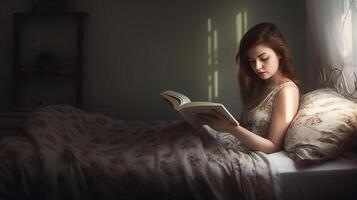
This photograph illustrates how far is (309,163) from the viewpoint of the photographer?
979 millimetres

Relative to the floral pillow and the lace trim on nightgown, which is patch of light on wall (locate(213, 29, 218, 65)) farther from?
the floral pillow

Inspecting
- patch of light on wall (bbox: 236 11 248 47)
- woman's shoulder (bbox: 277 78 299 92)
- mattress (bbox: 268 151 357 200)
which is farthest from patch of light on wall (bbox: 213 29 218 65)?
mattress (bbox: 268 151 357 200)

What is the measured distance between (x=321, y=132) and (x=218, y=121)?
0.94 ft

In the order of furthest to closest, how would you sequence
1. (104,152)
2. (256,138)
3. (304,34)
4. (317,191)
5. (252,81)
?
(304,34), (252,81), (104,152), (256,138), (317,191)

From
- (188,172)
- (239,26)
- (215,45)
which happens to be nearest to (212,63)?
(215,45)

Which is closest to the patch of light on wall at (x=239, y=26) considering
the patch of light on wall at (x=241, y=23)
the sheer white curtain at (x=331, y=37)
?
the patch of light on wall at (x=241, y=23)

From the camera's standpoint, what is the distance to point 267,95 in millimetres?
1243

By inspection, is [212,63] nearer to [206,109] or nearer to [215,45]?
[215,45]

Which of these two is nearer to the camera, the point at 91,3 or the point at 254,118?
the point at 254,118

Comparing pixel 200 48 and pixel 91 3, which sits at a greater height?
pixel 91 3

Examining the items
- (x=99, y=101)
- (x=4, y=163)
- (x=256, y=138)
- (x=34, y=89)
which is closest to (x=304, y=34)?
Result: (x=99, y=101)

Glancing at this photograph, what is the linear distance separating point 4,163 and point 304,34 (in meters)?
2.24

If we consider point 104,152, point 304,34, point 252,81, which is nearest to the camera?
point 104,152

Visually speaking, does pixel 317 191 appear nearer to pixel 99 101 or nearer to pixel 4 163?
pixel 4 163
